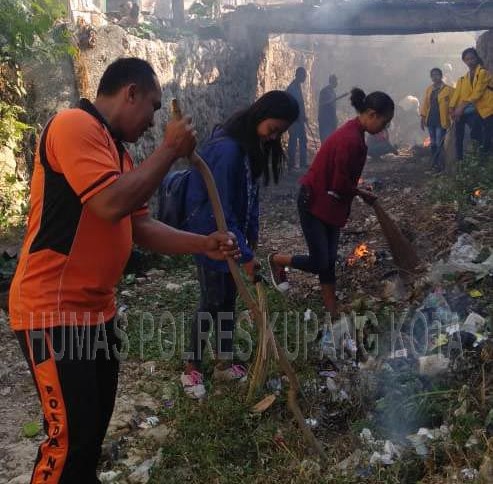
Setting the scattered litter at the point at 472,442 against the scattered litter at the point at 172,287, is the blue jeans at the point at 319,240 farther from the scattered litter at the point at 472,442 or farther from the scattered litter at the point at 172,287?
the scattered litter at the point at 472,442

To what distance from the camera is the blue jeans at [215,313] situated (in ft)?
11.7

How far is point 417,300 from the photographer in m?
4.30

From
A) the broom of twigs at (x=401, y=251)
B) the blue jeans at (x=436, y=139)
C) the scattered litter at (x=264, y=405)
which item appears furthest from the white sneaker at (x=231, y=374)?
the blue jeans at (x=436, y=139)

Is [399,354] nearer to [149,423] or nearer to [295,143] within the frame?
[149,423]

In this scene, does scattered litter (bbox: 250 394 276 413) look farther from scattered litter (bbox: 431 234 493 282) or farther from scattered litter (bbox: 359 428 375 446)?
scattered litter (bbox: 431 234 493 282)

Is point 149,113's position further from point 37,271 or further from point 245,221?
point 245,221

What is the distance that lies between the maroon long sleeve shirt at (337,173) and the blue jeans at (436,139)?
23.4 feet

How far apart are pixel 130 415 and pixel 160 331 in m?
1.19

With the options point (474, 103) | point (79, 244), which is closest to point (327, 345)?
point (79, 244)

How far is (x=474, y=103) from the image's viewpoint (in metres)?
9.66

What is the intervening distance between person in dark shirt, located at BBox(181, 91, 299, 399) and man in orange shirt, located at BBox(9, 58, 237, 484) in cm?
117

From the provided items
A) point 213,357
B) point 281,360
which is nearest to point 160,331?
point 213,357

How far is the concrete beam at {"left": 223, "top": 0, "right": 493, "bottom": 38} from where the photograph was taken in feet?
34.6

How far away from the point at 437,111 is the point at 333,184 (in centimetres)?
765
